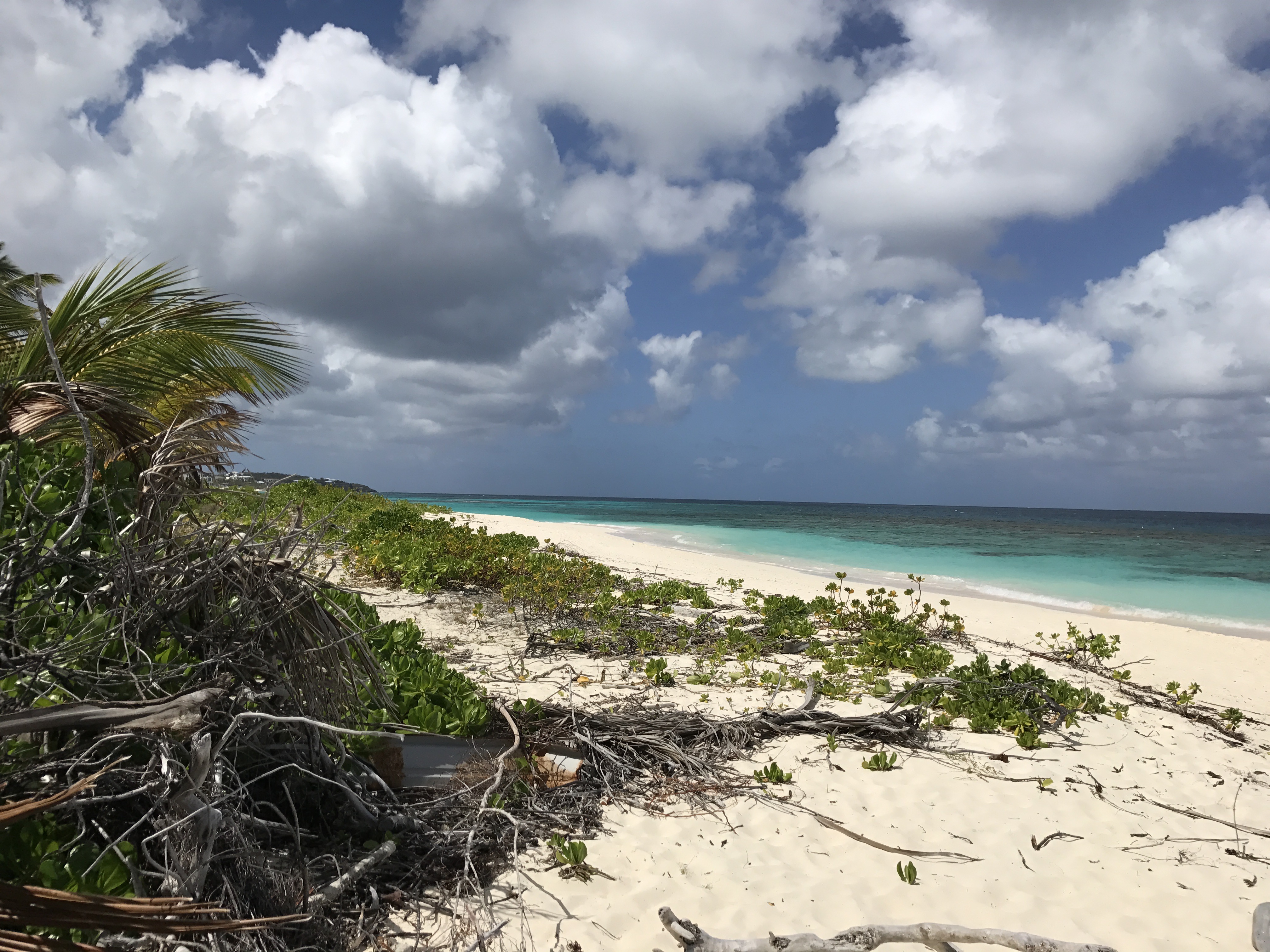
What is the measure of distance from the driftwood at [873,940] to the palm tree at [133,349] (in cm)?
334

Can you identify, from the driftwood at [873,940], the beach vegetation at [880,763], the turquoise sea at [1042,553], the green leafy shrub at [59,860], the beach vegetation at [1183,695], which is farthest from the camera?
the turquoise sea at [1042,553]

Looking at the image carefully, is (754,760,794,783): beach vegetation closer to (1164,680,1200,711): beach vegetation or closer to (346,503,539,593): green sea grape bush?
(1164,680,1200,711): beach vegetation

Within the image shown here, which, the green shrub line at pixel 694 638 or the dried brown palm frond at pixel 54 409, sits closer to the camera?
the dried brown palm frond at pixel 54 409

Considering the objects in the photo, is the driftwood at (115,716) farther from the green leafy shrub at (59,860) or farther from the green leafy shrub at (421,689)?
the green leafy shrub at (421,689)

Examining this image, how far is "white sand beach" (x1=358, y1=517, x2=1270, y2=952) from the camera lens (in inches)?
123

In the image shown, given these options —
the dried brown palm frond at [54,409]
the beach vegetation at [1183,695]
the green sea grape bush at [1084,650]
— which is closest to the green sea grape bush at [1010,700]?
the beach vegetation at [1183,695]

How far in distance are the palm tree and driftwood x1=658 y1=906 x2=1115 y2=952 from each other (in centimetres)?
334

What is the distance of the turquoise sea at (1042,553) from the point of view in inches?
625

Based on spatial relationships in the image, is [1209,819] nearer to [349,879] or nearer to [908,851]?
[908,851]

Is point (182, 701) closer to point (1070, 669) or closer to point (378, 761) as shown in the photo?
point (378, 761)

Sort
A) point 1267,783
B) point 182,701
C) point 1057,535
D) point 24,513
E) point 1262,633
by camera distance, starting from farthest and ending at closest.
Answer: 1. point 1057,535
2. point 1262,633
3. point 1267,783
4. point 24,513
5. point 182,701

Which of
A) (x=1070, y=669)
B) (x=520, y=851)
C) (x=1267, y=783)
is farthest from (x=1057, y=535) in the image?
(x=520, y=851)

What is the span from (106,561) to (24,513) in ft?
1.89

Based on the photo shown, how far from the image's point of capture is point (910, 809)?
4.15 m
